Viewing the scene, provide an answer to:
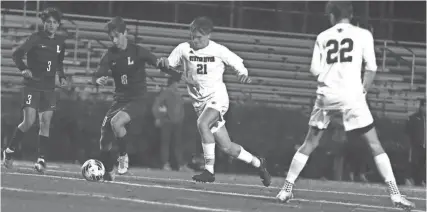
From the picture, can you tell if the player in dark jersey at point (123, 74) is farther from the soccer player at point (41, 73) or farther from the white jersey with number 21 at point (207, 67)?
the soccer player at point (41, 73)

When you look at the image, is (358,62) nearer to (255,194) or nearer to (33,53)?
(255,194)

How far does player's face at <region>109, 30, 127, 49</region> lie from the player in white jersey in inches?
140

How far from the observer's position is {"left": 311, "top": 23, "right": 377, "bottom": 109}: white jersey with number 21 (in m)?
10.6

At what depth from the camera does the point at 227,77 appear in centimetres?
2430

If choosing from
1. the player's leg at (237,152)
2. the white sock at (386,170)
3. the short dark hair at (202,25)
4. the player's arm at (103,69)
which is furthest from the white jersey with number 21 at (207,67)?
the white sock at (386,170)

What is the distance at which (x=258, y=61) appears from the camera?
25.3 m

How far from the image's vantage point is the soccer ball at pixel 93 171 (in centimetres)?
1271

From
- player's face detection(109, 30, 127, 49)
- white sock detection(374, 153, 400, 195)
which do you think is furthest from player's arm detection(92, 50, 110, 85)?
white sock detection(374, 153, 400, 195)

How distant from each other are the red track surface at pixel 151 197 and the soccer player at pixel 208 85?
0.40 meters

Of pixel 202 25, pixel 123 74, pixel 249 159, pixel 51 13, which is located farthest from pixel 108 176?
pixel 51 13

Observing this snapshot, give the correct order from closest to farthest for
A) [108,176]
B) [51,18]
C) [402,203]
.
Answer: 1. [402,203]
2. [108,176]
3. [51,18]

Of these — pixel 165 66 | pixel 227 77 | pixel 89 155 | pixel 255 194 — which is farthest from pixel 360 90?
pixel 227 77

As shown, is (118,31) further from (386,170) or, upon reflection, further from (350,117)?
(386,170)

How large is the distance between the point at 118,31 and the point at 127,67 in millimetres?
481
